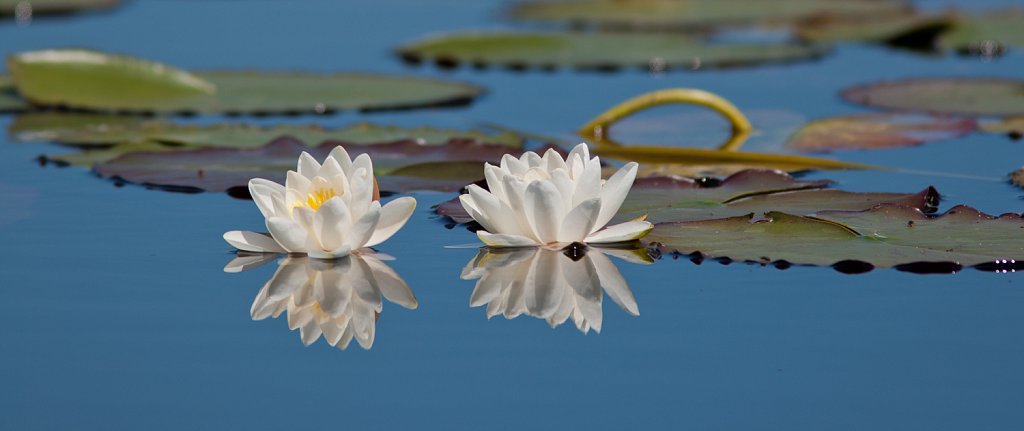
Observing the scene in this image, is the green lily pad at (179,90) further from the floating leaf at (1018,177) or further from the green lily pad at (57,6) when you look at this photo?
the green lily pad at (57,6)

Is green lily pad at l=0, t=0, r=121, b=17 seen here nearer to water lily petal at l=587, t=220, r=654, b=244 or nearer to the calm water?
the calm water

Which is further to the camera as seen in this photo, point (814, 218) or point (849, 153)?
point (849, 153)

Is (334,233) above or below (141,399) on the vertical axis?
above

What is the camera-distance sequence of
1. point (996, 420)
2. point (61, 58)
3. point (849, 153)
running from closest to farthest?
point (996, 420)
point (849, 153)
point (61, 58)

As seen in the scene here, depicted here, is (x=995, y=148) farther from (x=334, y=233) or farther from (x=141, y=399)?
(x=141, y=399)

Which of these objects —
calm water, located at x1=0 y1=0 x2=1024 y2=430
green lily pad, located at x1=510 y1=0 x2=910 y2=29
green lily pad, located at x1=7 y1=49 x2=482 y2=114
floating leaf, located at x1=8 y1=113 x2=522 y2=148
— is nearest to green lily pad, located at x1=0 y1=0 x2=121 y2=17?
green lily pad, located at x1=510 y1=0 x2=910 y2=29

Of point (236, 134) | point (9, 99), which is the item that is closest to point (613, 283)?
point (236, 134)

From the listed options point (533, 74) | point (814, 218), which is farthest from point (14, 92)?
point (814, 218)
